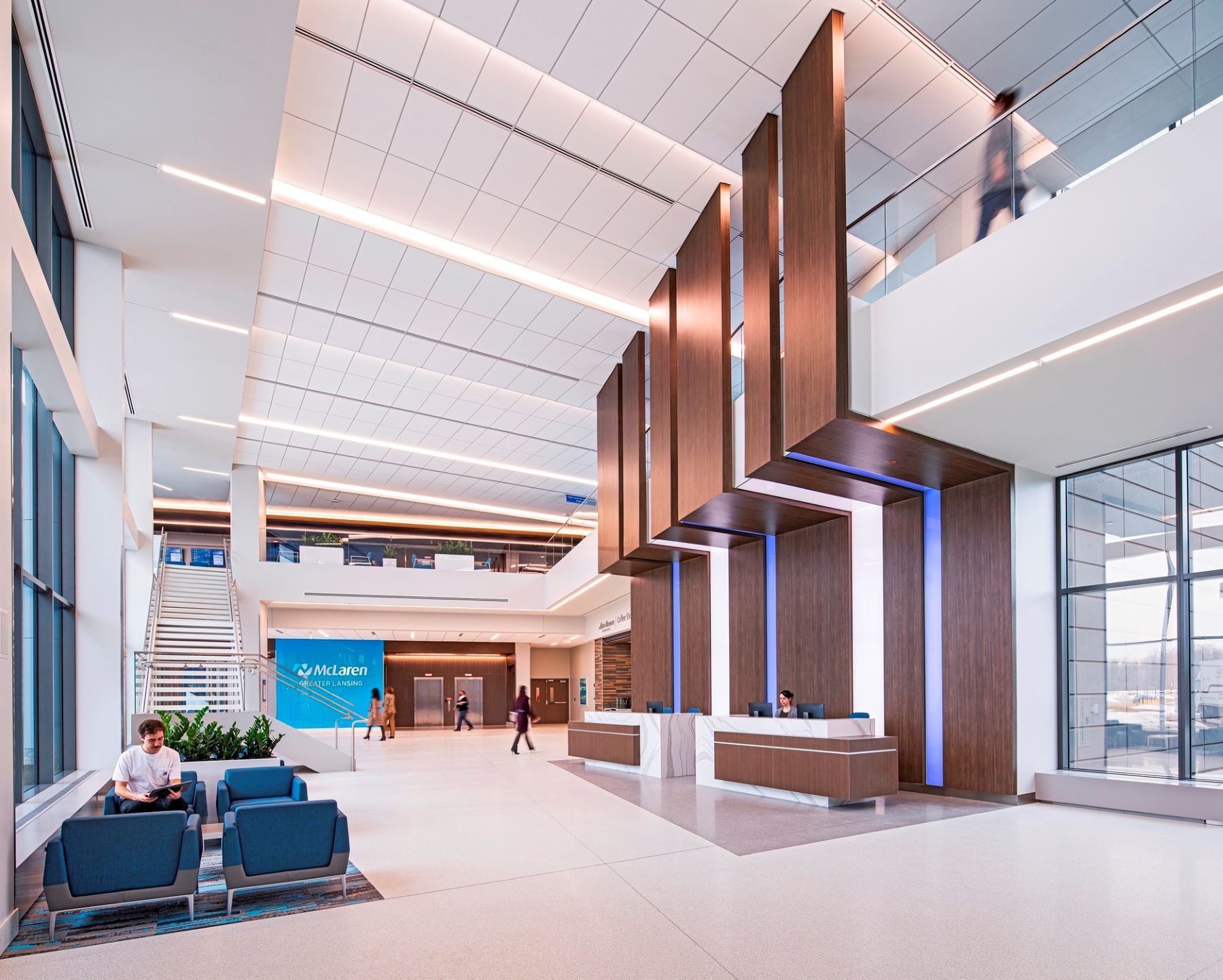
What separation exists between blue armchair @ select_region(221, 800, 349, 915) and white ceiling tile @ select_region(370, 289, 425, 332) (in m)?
8.47

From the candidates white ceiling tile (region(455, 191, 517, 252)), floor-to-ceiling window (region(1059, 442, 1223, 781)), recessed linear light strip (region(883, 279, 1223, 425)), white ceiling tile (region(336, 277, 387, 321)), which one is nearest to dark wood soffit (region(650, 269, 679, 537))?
white ceiling tile (region(455, 191, 517, 252))

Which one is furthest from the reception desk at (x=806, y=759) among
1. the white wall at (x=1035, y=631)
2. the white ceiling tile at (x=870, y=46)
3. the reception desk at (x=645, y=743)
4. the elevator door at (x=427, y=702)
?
the elevator door at (x=427, y=702)

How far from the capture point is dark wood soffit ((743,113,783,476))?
8.67 meters

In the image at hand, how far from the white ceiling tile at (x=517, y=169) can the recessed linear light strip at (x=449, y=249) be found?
1.45 m

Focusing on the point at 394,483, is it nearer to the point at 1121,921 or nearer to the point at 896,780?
the point at 896,780

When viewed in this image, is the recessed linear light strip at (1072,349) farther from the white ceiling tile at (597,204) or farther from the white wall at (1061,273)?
the white ceiling tile at (597,204)

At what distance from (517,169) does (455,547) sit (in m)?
15.9

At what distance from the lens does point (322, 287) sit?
1223 cm

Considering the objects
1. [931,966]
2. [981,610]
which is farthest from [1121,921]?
[981,610]

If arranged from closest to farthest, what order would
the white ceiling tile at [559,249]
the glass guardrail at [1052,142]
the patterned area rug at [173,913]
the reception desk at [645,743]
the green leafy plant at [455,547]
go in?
the patterned area rug at [173,913]
the glass guardrail at [1052,142]
the white ceiling tile at [559,249]
the reception desk at [645,743]
the green leafy plant at [455,547]

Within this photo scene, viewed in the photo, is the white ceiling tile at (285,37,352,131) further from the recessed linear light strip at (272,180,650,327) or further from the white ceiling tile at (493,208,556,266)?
the white ceiling tile at (493,208,556,266)

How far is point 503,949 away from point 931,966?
7.26 feet

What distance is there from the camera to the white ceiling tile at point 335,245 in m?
10.6

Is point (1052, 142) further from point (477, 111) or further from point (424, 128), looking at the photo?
point (424, 128)
